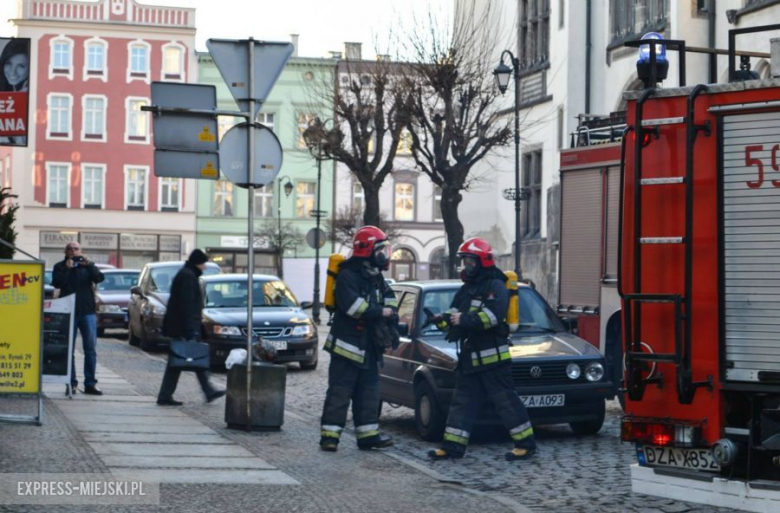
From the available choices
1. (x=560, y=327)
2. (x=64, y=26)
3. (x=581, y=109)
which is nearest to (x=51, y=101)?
(x=64, y=26)

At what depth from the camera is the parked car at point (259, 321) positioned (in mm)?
21500

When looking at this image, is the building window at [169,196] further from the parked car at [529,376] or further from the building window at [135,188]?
the parked car at [529,376]

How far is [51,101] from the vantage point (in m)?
72.5

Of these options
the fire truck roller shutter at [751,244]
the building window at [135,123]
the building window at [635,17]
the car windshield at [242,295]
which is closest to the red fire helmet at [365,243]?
the fire truck roller shutter at [751,244]

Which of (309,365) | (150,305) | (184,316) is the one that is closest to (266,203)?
(150,305)

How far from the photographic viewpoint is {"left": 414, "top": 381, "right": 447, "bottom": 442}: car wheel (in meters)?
13.1

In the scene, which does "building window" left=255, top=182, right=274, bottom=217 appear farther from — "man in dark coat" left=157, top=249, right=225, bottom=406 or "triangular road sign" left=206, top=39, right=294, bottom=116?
"triangular road sign" left=206, top=39, right=294, bottom=116

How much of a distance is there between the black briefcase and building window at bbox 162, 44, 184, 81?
5945 cm

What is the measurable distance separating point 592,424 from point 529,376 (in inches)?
41.7

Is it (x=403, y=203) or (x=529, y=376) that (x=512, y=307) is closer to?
(x=529, y=376)

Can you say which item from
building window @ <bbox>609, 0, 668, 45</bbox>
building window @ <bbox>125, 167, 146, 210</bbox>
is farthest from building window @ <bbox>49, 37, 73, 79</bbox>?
building window @ <bbox>609, 0, 668, 45</bbox>

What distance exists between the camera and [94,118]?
73.0 meters

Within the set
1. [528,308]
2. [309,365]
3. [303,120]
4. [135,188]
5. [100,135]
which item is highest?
[100,135]

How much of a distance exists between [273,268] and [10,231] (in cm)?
5539
